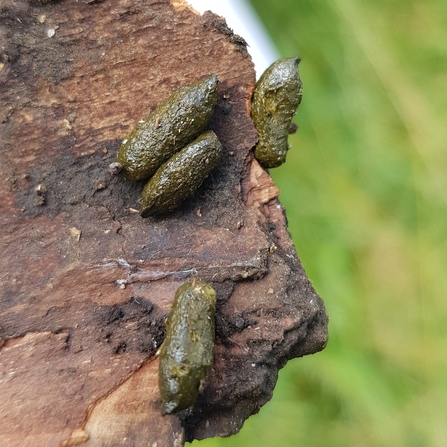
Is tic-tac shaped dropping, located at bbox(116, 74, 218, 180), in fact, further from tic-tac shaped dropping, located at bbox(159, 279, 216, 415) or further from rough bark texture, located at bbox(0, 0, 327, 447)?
tic-tac shaped dropping, located at bbox(159, 279, 216, 415)

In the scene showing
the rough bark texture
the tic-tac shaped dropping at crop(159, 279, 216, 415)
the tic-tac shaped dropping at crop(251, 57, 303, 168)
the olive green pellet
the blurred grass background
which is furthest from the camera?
the blurred grass background

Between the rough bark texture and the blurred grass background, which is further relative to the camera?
the blurred grass background

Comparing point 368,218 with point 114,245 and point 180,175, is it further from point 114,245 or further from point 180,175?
point 114,245

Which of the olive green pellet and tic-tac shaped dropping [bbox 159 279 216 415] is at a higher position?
the olive green pellet

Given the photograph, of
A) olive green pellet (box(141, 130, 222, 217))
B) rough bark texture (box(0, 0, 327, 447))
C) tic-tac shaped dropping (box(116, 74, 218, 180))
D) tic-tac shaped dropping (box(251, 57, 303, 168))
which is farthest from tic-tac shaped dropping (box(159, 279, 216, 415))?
tic-tac shaped dropping (box(251, 57, 303, 168))

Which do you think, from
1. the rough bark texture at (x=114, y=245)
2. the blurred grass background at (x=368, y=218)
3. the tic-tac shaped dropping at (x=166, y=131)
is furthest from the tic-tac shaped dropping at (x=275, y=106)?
the blurred grass background at (x=368, y=218)

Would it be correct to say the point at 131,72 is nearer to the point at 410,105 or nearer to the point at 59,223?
the point at 59,223
